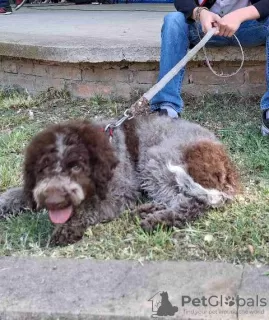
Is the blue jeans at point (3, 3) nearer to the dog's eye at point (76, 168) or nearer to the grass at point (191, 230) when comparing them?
the grass at point (191, 230)

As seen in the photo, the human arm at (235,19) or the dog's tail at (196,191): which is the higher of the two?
the human arm at (235,19)

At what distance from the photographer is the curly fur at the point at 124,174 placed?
3205 mm

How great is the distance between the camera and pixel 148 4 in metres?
11.1

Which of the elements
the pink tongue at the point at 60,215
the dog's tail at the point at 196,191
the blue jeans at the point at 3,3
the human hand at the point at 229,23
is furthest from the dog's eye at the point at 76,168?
the blue jeans at the point at 3,3

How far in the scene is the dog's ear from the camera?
10.8 ft

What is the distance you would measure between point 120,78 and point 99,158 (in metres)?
2.65

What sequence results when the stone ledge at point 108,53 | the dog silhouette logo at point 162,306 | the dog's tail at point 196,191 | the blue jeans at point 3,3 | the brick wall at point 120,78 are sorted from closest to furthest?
the dog silhouette logo at point 162,306, the dog's tail at point 196,191, the stone ledge at point 108,53, the brick wall at point 120,78, the blue jeans at point 3,3

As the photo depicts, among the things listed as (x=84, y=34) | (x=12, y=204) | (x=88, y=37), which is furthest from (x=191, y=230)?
(x=84, y=34)

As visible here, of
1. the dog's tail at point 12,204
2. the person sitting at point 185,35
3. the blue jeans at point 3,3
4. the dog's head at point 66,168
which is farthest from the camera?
the blue jeans at point 3,3

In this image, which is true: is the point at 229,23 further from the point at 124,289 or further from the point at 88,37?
the point at 88,37

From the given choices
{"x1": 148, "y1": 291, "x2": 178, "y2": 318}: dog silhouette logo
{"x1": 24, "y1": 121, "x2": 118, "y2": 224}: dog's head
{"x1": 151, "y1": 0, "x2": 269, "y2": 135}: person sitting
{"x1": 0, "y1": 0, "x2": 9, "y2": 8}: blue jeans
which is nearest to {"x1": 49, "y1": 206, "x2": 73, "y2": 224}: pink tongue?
{"x1": 24, "y1": 121, "x2": 118, "y2": 224}: dog's head

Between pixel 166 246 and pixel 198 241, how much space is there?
196 mm

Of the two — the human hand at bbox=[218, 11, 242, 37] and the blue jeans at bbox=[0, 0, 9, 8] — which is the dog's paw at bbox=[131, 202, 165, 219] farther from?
the blue jeans at bbox=[0, 0, 9, 8]

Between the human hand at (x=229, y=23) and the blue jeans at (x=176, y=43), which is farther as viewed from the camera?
the blue jeans at (x=176, y=43)
